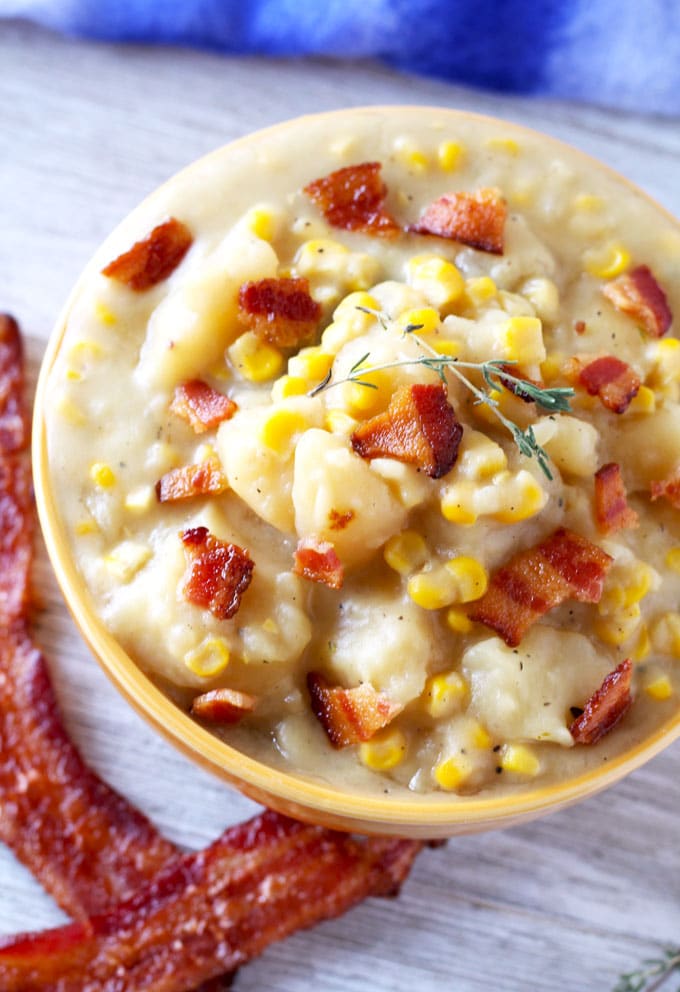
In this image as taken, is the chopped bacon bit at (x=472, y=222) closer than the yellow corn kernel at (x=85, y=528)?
No

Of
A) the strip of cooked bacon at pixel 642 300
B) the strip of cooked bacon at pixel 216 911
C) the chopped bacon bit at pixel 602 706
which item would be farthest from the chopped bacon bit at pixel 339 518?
the strip of cooked bacon at pixel 216 911

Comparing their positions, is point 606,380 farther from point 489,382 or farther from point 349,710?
point 349,710

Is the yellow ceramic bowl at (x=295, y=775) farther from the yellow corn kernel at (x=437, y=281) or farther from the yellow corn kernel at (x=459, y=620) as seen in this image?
the yellow corn kernel at (x=437, y=281)

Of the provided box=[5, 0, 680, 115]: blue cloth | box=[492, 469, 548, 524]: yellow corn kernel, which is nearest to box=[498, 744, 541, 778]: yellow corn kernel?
box=[492, 469, 548, 524]: yellow corn kernel

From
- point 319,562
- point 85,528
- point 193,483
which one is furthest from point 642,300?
point 85,528

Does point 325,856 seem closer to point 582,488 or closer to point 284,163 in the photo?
point 582,488

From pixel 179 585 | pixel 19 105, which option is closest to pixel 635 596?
pixel 179 585

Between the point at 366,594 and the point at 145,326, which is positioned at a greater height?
the point at 145,326
